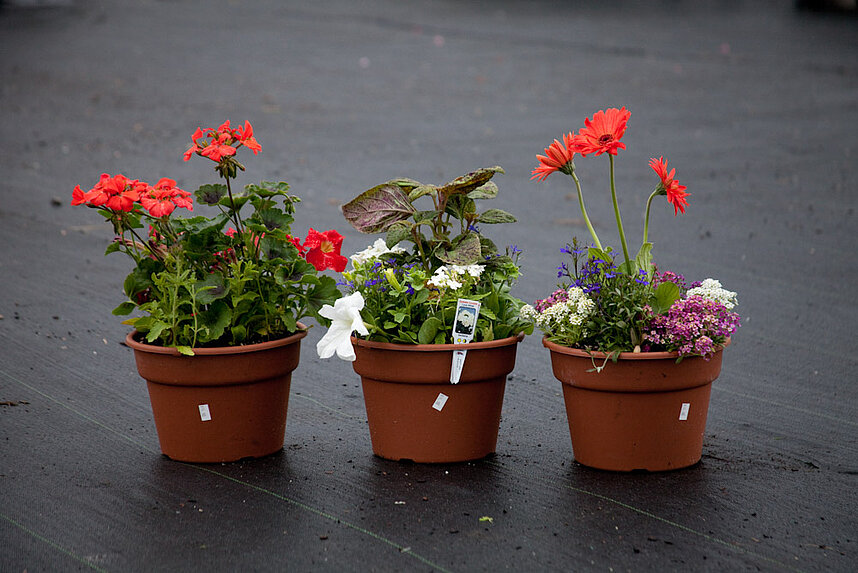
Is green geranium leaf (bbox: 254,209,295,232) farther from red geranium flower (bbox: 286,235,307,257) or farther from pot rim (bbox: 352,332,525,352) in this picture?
pot rim (bbox: 352,332,525,352)

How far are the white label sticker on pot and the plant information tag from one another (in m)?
0.08

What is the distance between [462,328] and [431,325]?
96mm

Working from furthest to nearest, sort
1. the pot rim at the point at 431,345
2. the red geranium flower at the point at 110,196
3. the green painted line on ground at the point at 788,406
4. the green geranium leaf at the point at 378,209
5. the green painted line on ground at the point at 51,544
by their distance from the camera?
the green painted line on ground at the point at 788,406 < the green geranium leaf at the point at 378,209 < the pot rim at the point at 431,345 < the red geranium flower at the point at 110,196 < the green painted line on ground at the point at 51,544

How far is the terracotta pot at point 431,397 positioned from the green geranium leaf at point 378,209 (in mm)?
371

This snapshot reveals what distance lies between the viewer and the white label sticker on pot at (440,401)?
2932mm

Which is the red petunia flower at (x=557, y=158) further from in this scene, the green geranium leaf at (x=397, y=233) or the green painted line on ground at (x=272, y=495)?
the green painted line on ground at (x=272, y=495)

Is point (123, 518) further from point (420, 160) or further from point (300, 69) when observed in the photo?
point (300, 69)

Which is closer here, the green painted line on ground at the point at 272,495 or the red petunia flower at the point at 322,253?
the green painted line on ground at the point at 272,495

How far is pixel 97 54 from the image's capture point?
13.7 meters

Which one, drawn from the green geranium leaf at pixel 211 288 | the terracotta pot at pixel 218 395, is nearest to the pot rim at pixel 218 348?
the terracotta pot at pixel 218 395

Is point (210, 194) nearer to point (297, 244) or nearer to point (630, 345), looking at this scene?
point (297, 244)

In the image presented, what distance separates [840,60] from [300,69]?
795cm

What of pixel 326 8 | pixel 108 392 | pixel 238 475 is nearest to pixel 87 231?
pixel 108 392

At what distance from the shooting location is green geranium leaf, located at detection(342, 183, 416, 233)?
9.80ft
